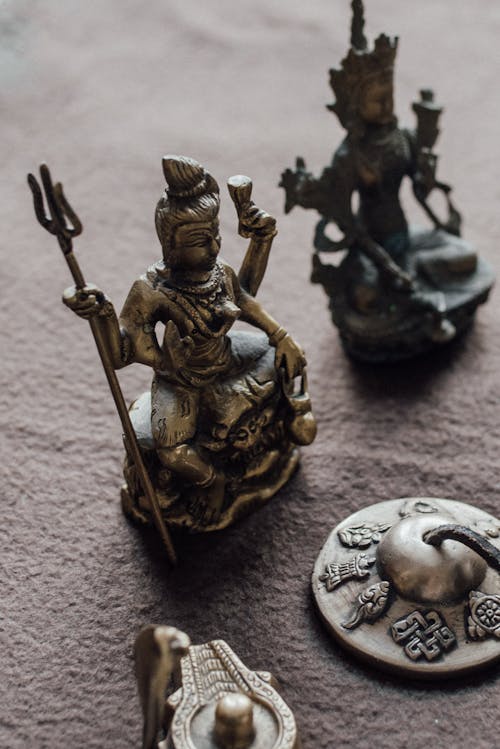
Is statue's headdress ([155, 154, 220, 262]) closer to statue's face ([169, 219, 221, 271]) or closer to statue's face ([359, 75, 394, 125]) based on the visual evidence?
statue's face ([169, 219, 221, 271])

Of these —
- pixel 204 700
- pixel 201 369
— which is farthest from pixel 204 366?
pixel 204 700

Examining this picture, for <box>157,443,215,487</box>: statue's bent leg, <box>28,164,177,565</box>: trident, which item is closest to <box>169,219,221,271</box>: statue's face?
<box>28,164,177,565</box>: trident

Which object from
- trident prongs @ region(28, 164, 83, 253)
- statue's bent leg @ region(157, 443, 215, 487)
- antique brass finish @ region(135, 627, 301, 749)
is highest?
trident prongs @ region(28, 164, 83, 253)

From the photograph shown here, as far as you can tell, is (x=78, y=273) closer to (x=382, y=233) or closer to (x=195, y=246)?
(x=195, y=246)

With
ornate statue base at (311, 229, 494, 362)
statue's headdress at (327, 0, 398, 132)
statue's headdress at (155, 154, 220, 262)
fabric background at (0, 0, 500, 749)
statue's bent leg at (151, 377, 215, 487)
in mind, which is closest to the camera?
statue's headdress at (155, 154, 220, 262)

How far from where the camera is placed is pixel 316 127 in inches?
140

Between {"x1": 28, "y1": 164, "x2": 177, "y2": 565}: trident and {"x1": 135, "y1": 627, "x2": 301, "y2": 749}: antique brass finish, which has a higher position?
{"x1": 28, "y1": 164, "x2": 177, "y2": 565}: trident

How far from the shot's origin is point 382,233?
8.73 ft

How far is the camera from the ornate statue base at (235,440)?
7.22ft

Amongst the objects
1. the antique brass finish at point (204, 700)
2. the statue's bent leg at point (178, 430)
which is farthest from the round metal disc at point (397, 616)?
the statue's bent leg at point (178, 430)

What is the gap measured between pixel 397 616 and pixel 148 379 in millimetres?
1010

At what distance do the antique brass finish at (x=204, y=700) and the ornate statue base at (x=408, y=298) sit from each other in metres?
1.00

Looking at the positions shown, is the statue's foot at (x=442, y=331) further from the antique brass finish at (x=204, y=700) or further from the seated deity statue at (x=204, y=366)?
the antique brass finish at (x=204, y=700)

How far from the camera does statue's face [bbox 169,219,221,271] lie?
77.2 inches
